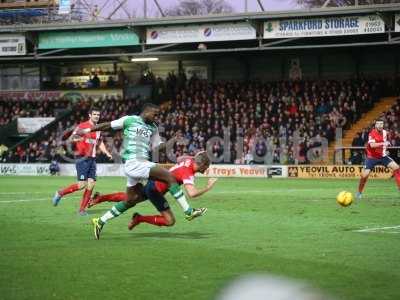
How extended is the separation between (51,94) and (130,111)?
32.4 feet

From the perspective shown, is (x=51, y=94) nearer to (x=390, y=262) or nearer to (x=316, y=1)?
(x=316, y=1)

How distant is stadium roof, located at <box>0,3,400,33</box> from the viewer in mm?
33859

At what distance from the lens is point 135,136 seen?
39.0 ft

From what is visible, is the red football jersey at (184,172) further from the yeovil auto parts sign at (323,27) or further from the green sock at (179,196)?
the yeovil auto parts sign at (323,27)

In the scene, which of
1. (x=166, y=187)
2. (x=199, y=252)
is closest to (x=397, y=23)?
(x=166, y=187)

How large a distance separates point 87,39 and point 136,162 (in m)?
30.7

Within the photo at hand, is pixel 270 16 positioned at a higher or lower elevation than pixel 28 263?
higher

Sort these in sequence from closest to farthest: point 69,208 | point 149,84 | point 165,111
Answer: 1. point 69,208
2. point 165,111
3. point 149,84

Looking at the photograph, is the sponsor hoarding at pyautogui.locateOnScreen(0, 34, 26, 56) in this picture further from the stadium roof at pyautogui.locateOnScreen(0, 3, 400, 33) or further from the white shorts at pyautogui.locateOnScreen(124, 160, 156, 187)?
the white shorts at pyautogui.locateOnScreen(124, 160, 156, 187)

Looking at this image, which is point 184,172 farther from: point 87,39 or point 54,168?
point 87,39

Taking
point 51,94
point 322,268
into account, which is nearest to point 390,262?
point 322,268

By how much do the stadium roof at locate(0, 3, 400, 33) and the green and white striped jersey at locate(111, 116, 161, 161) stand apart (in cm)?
2366

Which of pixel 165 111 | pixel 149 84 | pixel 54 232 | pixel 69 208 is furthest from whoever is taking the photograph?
pixel 149 84

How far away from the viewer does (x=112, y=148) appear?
40.2m
